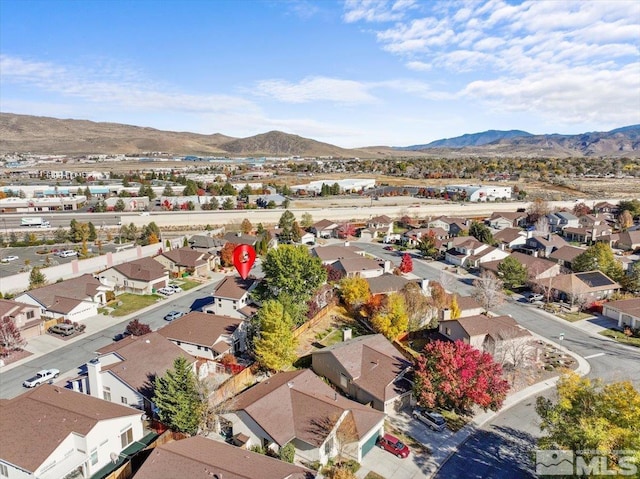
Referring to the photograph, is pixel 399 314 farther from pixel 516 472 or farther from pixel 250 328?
pixel 516 472

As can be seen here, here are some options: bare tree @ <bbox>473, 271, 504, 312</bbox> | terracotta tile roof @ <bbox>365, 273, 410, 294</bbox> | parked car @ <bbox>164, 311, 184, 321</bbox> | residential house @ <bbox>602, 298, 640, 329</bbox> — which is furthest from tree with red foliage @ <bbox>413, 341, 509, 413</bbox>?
parked car @ <bbox>164, 311, 184, 321</bbox>

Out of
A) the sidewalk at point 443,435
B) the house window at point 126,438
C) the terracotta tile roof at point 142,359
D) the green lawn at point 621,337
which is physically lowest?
the sidewalk at point 443,435

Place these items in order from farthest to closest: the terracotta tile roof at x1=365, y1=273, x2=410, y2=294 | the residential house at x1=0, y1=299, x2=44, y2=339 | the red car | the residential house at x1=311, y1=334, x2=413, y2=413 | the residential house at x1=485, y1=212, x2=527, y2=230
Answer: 1. the residential house at x1=485, y1=212, x2=527, y2=230
2. the terracotta tile roof at x1=365, y1=273, x2=410, y2=294
3. the residential house at x1=0, y1=299, x2=44, y2=339
4. the residential house at x1=311, y1=334, x2=413, y2=413
5. the red car

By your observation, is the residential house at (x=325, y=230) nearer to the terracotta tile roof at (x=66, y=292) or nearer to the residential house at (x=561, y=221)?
the residential house at (x=561, y=221)

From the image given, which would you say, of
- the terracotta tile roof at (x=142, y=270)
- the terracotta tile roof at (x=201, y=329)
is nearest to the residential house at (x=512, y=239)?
the terracotta tile roof at (x=201, y=329)

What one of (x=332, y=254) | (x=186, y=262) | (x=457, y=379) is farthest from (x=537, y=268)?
(x=186, y=262)

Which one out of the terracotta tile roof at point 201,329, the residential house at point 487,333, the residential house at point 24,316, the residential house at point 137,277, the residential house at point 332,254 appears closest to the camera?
the terracotta tile roof at point 201,329

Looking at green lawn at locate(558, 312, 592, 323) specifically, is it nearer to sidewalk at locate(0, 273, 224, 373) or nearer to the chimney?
the chimney
